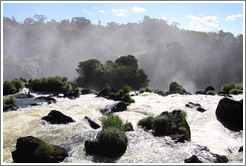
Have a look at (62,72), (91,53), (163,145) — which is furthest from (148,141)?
(91,53)

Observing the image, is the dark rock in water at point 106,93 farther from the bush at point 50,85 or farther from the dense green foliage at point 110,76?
the dense green foliage at point 110,76

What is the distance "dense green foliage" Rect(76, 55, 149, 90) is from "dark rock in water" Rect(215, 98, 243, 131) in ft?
121

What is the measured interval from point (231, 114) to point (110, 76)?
4176cm

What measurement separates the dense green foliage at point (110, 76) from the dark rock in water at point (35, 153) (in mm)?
45491

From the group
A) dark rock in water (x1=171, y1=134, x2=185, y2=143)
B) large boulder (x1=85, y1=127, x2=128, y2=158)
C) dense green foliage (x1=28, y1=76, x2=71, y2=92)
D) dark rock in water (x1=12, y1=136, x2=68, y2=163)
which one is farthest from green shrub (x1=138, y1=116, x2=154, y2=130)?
dense green foliage (x1=28, y1=76, x2=71, y2=92)

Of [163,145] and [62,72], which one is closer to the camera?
[163,145]

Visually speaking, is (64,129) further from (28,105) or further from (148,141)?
(28,105)

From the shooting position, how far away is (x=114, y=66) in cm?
6191

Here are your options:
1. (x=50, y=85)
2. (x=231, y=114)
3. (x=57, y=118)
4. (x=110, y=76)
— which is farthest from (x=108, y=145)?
(x=110, y=76)

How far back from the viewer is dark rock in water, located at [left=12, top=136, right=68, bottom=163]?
1065 cm

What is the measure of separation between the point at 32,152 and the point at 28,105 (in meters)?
14.3

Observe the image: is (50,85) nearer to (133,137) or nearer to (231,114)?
(133,137)

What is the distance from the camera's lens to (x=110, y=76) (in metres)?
59.2

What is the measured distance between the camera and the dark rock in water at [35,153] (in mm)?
10648
